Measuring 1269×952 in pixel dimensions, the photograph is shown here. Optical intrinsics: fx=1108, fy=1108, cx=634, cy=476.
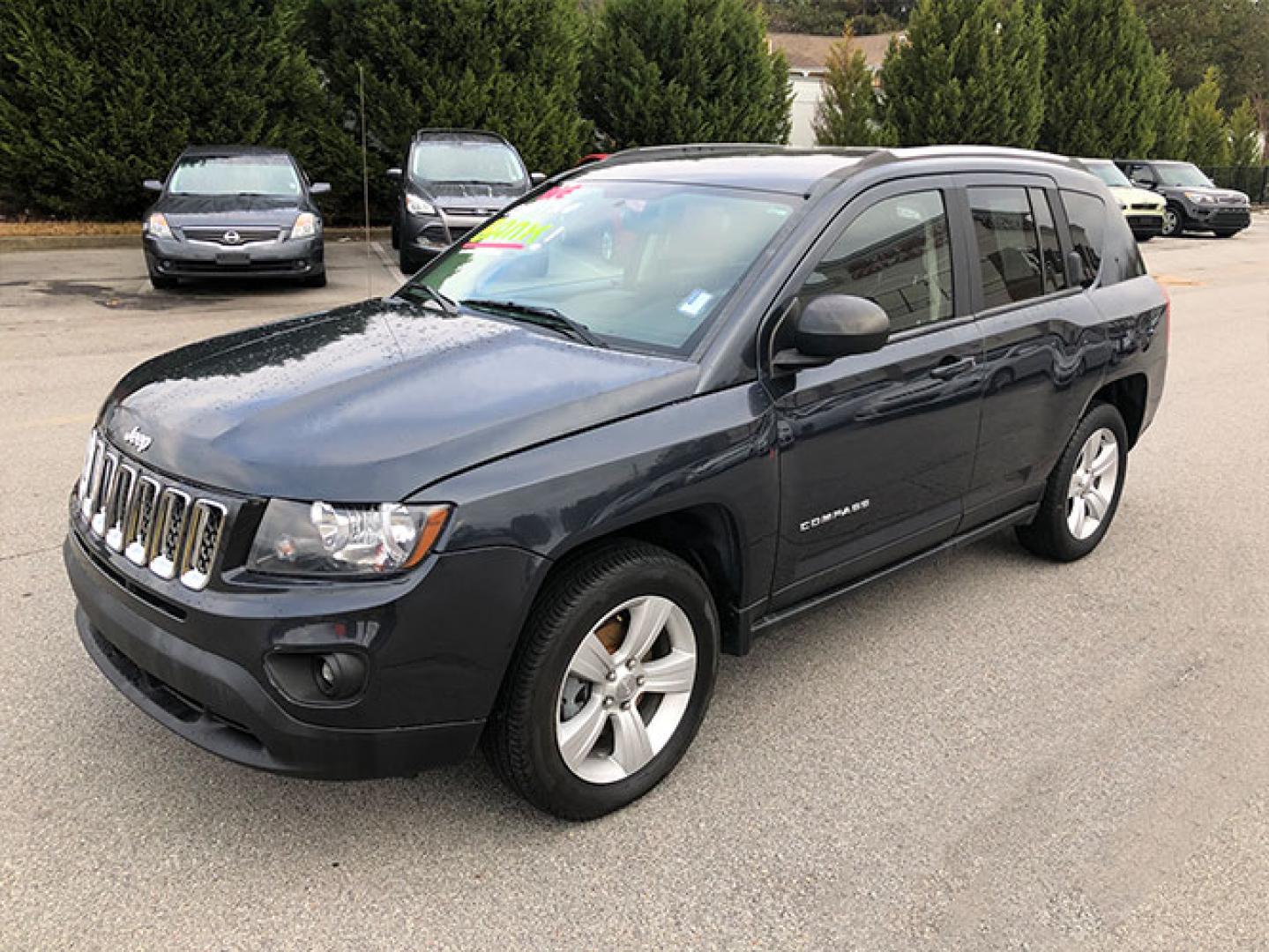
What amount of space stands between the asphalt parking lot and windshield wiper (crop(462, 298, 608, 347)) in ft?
4.19

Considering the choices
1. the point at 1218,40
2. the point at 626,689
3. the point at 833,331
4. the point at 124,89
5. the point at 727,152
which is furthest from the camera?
the point at 1218,40

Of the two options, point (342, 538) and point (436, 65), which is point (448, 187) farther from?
point (342, 538)

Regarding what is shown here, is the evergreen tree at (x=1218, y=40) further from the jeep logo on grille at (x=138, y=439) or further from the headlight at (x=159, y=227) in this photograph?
the jeep logo on grille at (x=138, y=439)

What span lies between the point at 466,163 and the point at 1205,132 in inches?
1283

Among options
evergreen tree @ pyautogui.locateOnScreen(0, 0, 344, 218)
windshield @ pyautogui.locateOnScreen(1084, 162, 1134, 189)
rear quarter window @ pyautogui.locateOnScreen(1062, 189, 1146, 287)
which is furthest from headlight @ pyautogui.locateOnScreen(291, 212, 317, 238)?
windshield @ pyautogui.locateOnScreen(1084, 162, 1134, 189)

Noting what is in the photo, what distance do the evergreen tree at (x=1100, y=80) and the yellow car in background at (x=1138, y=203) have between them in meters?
6.36

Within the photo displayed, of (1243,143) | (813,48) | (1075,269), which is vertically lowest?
(1243,143)

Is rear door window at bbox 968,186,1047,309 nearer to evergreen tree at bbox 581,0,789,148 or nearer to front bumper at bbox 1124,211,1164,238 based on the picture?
evergreen tree at bbox 581,0,789,148

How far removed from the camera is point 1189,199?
83.3ft

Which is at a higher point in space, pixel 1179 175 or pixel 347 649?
pixel 347 649

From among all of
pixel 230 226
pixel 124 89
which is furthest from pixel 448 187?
pixel 124 89

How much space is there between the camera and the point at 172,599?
261 centimetres

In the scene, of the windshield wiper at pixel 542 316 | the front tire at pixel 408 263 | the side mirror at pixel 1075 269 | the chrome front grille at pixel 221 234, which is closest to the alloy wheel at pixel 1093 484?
the side mirror at pixel 1075 269

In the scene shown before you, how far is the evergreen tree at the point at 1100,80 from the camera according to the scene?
1197 inches
